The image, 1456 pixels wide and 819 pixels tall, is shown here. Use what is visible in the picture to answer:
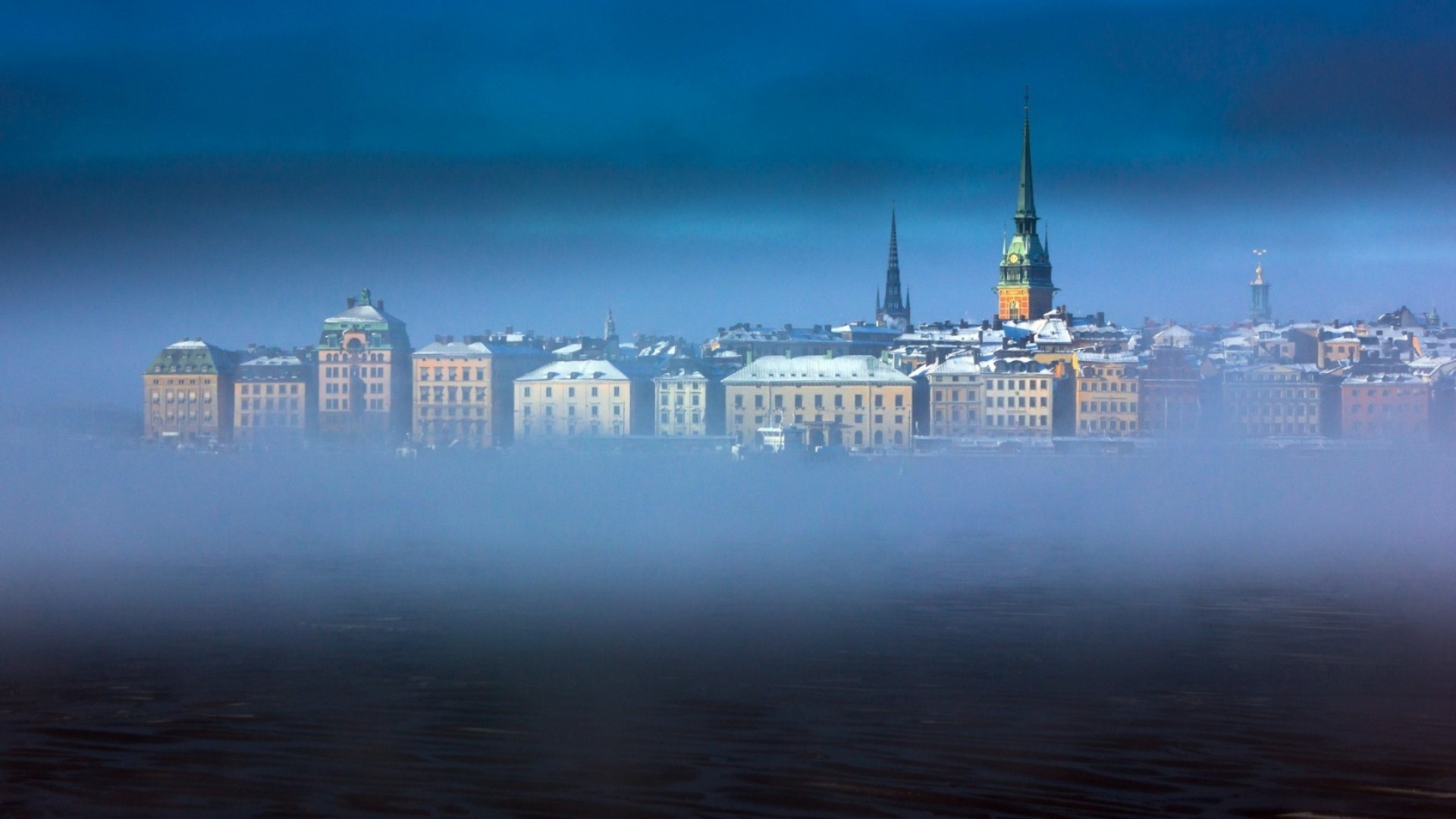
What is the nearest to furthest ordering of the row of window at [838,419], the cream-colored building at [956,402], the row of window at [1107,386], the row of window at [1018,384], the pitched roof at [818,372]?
the row of window at [838,419], the pitched roof at [818,372], the cream-colored building at [956,402], the row of window at [1018,384], the row of window at [1107,386]

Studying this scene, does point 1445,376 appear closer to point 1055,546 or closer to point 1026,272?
point 1026,272

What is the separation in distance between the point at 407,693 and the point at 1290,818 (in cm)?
639

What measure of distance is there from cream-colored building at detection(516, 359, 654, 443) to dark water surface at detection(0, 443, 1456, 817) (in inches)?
2817

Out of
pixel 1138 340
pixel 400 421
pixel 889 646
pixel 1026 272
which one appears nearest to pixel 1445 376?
pixel 1138 340

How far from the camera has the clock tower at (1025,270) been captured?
140125 millimetres

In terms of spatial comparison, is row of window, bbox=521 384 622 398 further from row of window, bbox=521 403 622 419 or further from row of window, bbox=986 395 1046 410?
row of window, bbox=986 395 1046 410

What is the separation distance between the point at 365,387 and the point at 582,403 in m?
15.4

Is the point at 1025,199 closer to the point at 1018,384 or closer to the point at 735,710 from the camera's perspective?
the point at 1018,384

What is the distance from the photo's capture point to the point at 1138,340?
11681 centimetres

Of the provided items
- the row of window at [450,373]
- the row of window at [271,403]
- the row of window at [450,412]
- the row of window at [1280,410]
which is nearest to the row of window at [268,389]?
the row of window at [271,403]

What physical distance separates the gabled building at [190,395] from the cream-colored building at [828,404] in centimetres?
3207

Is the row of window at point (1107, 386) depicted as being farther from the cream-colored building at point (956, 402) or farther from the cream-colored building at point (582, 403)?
the cream-colored building at point (582, 403)

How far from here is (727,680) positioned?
14625 millimetres

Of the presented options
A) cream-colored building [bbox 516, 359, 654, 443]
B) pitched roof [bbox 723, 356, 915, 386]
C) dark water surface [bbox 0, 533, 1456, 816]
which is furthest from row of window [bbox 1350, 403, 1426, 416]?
dark water surface [bbox 0, 533, 1456, 816]
